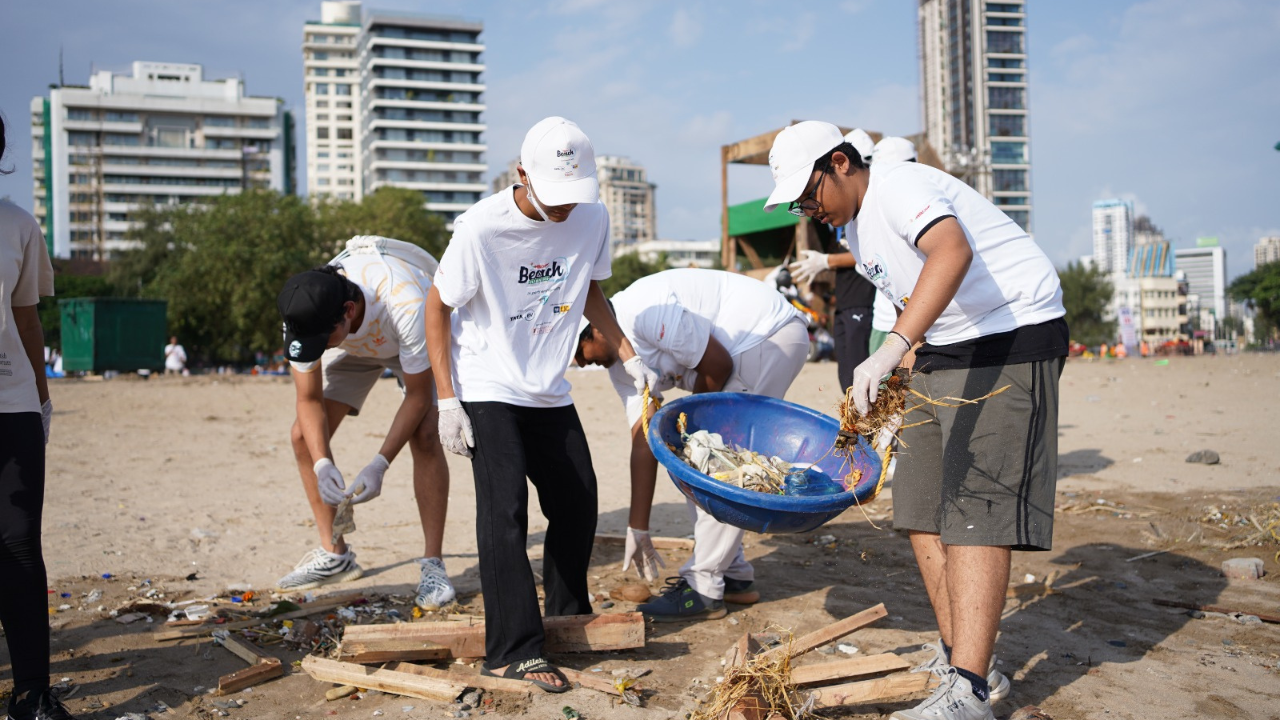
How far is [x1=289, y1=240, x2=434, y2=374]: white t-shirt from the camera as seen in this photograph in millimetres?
4152

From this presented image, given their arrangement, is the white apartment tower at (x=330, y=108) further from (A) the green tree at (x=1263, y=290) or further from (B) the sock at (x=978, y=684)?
(B) the sock at (x=978, y=684)

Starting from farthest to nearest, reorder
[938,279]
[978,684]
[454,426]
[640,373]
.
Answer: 1. [640,373]
2. [454,426]
3. [978,684]
4. [938,279]

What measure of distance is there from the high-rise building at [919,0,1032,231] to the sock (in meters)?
118

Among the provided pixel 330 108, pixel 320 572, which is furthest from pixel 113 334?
pixel 330 108

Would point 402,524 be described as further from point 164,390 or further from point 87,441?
point 164,390

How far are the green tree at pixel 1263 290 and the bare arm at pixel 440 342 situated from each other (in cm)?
6402

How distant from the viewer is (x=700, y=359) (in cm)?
411

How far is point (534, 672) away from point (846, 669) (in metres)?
1.09

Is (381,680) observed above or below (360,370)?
below

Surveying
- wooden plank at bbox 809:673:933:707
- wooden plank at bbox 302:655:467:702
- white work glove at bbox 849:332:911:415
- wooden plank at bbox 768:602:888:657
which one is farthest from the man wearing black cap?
white work glove at bbox 849:332:911:415

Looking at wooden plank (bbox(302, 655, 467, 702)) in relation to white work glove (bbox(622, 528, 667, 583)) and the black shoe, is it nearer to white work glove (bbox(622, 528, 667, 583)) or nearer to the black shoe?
the black shoe

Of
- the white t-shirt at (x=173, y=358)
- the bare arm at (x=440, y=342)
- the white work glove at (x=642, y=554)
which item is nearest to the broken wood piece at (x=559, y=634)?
the white work glove at (x=642, y=554)

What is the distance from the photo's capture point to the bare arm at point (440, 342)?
3.33 m

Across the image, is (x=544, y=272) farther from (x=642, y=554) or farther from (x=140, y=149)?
(x=140, y=149)
